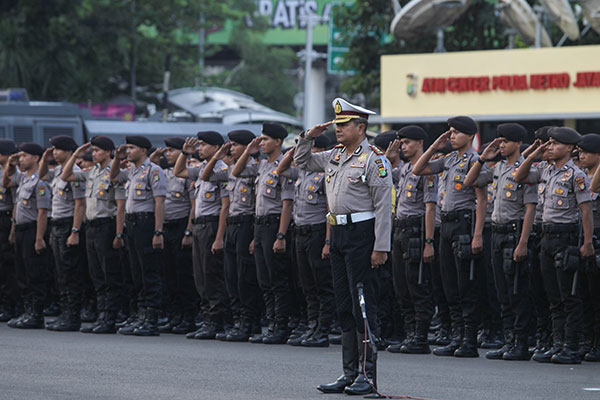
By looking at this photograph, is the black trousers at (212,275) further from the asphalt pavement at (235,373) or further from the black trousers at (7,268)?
the black trousers at (7,268)

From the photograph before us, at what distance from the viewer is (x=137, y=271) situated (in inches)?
539

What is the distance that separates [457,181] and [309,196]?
1.60 meters

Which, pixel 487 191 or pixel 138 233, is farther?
pixel 138 233

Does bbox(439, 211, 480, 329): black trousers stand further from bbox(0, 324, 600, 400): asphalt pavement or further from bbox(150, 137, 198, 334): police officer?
bbox(150, 137, 198, 334): police officer

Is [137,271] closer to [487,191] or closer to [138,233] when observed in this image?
[138,233]

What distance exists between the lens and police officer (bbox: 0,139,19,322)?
589 inches

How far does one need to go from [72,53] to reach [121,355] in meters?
22.6

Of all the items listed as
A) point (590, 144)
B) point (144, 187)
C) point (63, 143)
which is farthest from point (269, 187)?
point (590, 144)

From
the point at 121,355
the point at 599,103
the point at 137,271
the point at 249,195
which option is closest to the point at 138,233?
the point at 137,271

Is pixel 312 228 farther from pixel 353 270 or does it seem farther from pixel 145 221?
pixel 353 270

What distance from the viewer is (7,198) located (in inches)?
A: 589

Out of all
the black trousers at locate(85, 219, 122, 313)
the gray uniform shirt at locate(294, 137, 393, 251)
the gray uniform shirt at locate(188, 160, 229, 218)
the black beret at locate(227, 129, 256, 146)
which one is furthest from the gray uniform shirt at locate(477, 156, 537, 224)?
the black trousers at locate(85, 219, 122, 313)

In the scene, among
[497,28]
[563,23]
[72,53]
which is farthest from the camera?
[72,53]

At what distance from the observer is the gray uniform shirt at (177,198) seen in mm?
14195
